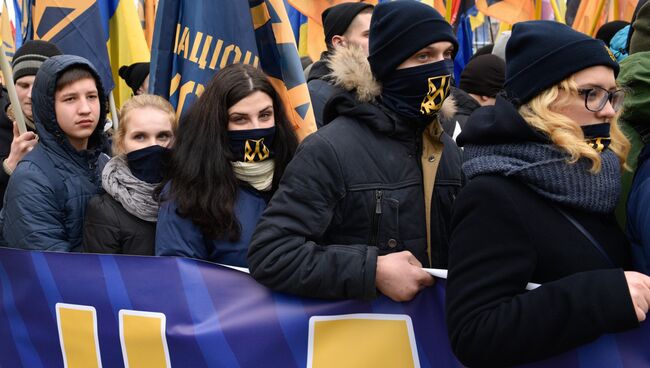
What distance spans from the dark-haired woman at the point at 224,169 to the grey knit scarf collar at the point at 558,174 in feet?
4.30

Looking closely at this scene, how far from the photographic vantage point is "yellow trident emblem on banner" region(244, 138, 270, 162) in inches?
128

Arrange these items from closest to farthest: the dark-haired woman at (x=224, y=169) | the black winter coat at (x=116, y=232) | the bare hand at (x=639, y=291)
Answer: the bare hand at (x=639, y=291)
the dark-haired woman at (x=224, y=169)
the black winter coat at (x=116, y=232)

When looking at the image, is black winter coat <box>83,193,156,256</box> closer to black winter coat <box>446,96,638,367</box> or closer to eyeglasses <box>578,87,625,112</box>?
black winter coat <box>446,96,638,367</box>

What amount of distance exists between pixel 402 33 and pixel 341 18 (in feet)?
7.37

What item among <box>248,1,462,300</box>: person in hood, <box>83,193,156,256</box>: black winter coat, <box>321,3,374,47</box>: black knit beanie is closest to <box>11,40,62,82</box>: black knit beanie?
<box>321,3,374,47</box>: black knit beanie

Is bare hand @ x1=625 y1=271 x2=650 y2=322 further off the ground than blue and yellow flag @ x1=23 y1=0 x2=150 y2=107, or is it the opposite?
blue and yellow flag @ x1=23 y1=0 x2=150 y2=107

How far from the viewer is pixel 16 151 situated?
14.3 feet

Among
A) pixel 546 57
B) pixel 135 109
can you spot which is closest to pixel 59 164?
pixel 135 109

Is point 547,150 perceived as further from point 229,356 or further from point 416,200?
point 229,356

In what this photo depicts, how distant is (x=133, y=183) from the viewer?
354 cm

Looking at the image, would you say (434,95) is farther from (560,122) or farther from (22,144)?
(22,144)

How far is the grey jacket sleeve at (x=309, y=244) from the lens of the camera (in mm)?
2492

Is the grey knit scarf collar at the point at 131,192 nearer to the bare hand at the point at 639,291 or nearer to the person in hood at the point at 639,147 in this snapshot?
the person in hood at the point at 639,147

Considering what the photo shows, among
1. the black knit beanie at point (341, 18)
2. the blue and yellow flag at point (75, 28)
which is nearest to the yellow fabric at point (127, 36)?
the blue and yellow flag at point (75, 28)
